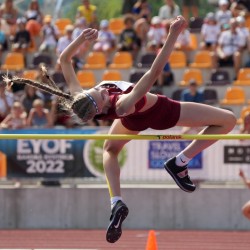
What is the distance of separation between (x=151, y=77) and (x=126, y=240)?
5.88 metres

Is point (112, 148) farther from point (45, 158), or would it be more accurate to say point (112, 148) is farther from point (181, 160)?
point (45, 158)

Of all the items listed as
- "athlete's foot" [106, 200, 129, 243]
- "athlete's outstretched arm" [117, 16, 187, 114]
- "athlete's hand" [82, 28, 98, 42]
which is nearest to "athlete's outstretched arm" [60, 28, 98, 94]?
"athlete's hand" [82, 28, 98, 42]

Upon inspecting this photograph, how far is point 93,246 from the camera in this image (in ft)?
45.4

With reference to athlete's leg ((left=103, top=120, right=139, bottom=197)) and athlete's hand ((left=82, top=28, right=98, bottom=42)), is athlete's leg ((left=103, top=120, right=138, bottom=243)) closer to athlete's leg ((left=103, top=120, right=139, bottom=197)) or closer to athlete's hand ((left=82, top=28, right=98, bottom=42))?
athlete's leg ((left=103, top=120, right=139, bottom=197))

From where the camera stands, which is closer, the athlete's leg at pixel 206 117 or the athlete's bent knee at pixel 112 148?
the athlete's leg at pixel 206 117

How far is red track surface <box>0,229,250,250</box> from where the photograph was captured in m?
13.8

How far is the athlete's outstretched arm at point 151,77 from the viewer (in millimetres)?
8781

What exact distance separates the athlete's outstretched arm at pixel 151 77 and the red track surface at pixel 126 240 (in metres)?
5.05

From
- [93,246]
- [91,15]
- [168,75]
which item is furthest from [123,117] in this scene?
[91,15]

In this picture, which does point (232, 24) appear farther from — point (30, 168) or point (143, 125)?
point (143, 125)

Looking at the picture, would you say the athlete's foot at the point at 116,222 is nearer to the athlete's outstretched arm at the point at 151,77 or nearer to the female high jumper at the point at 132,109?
the female high jumper at the point at 132,109

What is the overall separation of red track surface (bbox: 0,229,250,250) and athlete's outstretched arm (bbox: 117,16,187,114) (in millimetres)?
5053

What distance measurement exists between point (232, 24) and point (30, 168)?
Result: 4.56 meters

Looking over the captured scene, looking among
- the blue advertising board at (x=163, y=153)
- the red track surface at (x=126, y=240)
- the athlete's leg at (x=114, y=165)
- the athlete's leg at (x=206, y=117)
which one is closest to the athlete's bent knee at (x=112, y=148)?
the athlete's leg at (x=114, y=165)
